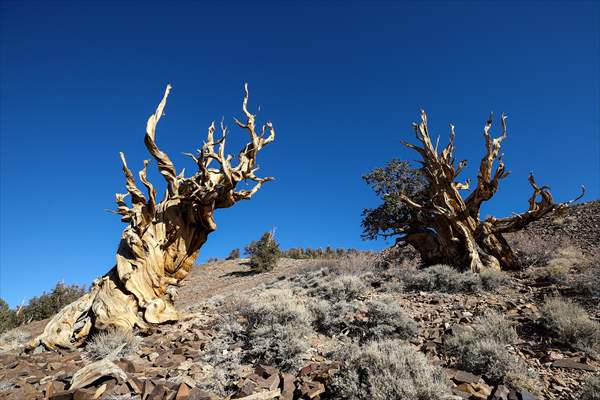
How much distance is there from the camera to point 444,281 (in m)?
8.99

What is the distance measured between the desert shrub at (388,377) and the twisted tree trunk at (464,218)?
663 cm

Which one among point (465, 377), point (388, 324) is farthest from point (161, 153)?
point (465, 377)

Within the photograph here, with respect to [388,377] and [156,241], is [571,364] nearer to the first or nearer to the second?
[388,377]

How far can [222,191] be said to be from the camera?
923 centimetres

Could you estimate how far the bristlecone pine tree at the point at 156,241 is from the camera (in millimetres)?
7523

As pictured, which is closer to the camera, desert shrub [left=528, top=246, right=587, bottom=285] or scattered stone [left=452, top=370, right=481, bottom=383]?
scattered stone [left=452, top=370, right=481, bottom=383]

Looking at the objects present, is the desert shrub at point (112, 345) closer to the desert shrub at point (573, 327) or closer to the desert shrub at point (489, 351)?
the desert shrub at point (489, 351)

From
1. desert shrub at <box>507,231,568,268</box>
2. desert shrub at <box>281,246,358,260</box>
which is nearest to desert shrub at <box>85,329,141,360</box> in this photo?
desert shrub at <box>507,231,568,268</box>

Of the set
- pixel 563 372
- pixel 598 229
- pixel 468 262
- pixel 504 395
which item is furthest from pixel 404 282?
pixel 598 229

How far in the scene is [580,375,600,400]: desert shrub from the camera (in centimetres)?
376

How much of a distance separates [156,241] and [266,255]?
13166 millimetres

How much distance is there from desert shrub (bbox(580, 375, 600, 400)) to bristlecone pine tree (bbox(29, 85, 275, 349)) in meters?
7.60

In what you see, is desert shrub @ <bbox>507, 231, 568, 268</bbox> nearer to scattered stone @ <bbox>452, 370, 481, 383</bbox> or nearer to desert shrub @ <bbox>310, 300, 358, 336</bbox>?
desert shrub @ <bbox>310, 300, 358, 336</bbox>

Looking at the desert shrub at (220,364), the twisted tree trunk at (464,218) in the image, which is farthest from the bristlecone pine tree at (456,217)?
the desert shrub at (220,364)
